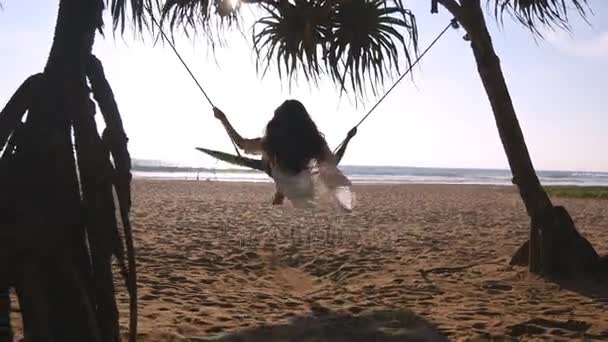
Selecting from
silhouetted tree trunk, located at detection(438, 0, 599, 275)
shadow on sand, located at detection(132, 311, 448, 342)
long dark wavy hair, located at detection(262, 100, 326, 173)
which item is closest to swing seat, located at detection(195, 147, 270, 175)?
long dark wavy hair, located at detection(262, 100, 326, 173)

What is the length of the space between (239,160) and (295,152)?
25.1 inches

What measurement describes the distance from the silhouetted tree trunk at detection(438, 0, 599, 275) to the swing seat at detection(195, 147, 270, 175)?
2.06 meters

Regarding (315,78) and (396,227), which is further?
(396,227)

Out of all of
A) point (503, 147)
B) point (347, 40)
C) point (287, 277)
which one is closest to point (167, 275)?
point (287, 277)

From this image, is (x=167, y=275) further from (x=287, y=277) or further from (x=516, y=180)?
(x=516, y=180)

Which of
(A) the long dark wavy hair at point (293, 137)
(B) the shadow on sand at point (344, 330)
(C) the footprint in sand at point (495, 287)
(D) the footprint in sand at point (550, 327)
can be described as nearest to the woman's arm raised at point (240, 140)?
(A) the long dark wavy hair at point (293, 137)

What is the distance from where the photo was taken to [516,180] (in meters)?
5.28

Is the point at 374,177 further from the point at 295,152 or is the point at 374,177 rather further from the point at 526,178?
the point at 295,152

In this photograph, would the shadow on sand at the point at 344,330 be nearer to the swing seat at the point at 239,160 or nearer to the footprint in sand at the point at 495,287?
the footprint in sand at the point at 495,287

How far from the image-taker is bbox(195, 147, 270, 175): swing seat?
17.6ft

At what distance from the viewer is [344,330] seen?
12.5 feet

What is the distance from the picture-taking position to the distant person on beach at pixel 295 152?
16.5ft

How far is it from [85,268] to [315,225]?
7693 millimetres

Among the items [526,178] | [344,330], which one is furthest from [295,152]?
[526,178]
